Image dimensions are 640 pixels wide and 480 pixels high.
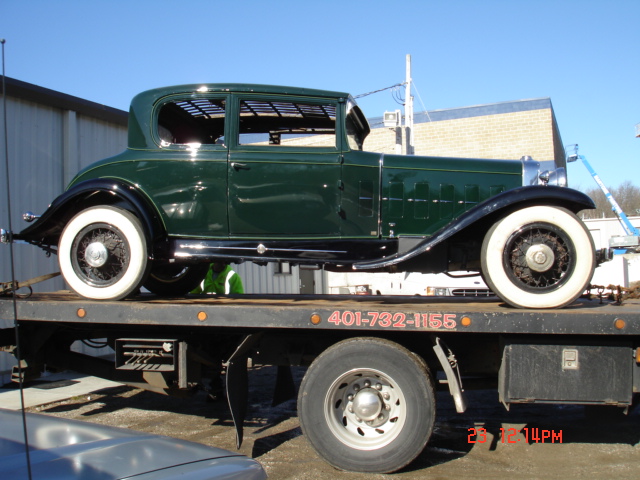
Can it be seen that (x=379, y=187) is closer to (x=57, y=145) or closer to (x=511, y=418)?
(x=511, y=418)

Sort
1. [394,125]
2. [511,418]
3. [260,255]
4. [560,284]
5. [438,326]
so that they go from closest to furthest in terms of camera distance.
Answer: [438,326] → [560,284] → [260,255] → [511,418] → [394,125]

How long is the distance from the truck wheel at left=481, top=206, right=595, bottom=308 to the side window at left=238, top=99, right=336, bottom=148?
1463 millimetres

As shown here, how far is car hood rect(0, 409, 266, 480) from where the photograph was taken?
1.70 m

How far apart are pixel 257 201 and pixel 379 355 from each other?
1521 mm

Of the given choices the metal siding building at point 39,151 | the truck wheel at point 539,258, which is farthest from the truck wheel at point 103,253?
the metal siding building at point 39,151

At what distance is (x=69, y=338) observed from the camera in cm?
460

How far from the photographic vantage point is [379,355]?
3604 mm

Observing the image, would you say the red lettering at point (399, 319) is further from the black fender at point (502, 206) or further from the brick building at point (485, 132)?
the brick building at point (485, 132)

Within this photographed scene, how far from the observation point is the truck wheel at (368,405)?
11.6 ft

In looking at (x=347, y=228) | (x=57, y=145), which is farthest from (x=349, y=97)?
(x=57, y=145)

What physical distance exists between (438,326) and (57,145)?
6.41 meters

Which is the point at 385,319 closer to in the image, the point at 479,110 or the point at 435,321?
the point at 435,321

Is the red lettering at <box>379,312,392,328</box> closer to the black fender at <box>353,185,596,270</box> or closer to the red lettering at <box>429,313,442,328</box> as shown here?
the red lettering at <box>429,313,442,328</box>
